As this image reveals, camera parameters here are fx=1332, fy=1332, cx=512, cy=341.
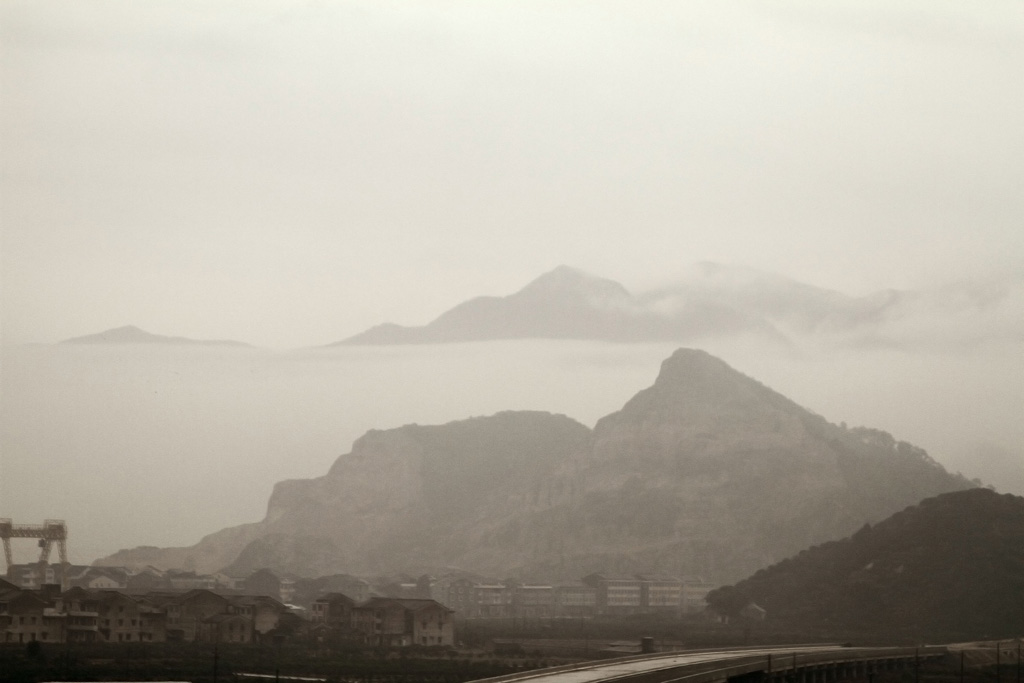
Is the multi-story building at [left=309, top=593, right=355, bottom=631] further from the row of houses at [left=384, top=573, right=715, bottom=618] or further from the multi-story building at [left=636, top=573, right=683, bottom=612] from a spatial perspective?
the multi-story building at [left=636, top=573, right=683, bottom=612]

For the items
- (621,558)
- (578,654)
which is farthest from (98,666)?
(621,558)

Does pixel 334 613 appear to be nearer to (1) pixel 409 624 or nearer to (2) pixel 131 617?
(1) pixel 409 624

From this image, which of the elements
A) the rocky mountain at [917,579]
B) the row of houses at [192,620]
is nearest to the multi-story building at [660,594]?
the rocky mountain at [917,579]

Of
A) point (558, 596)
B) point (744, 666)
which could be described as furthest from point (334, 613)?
point (558, 596)

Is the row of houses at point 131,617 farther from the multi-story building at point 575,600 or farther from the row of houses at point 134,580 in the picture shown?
the multi-story building at point 575,600

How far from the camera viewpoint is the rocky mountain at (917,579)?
353ft

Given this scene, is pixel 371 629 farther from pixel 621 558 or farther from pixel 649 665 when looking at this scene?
pixel 621 558

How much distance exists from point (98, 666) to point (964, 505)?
90697 mm

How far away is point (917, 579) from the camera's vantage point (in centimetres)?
11556

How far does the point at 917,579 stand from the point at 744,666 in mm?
65697

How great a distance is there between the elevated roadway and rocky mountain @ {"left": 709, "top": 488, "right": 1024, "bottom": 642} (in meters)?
26.6

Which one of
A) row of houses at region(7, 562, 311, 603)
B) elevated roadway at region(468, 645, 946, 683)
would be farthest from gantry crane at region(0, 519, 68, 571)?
elevated roadway at region(468, 645, 946, 683)

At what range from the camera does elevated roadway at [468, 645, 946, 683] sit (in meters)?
47.4

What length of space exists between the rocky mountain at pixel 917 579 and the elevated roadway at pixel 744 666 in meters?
26.6
